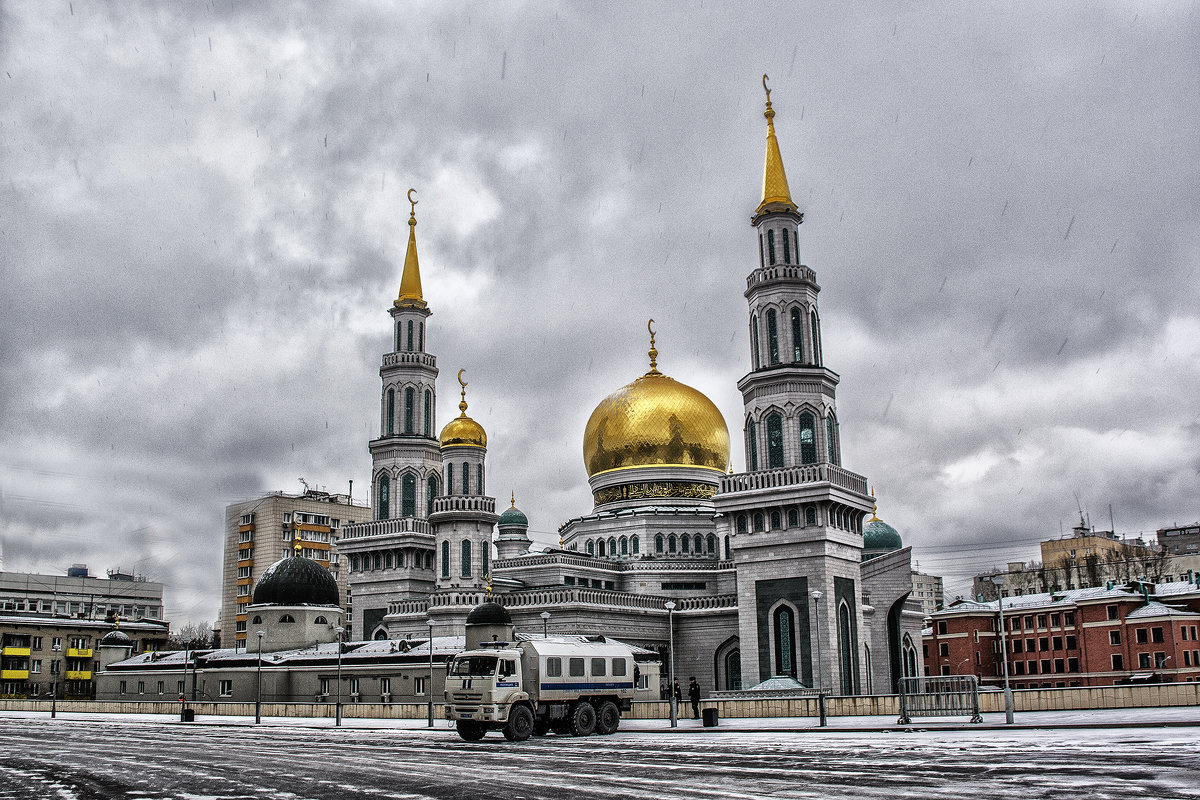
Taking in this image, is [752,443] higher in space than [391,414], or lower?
lower

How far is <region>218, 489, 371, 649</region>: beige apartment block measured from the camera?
115188 mm

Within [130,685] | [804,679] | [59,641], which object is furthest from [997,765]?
[59,641]

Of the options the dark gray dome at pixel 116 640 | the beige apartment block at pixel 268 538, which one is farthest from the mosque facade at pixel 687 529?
the beige apartment block at pixel 268 538

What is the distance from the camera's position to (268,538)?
115375 millimetres

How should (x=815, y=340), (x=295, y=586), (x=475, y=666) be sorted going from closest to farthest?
(x=475, y=666) → (x=815, y=340) → (x=295, y=586)

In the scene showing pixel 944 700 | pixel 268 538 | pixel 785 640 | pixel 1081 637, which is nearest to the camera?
pixel 944 700

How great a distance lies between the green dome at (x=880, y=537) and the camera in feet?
259

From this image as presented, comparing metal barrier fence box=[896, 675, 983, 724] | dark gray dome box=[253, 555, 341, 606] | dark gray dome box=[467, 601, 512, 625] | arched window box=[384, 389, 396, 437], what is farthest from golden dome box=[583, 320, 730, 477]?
metal barrier fence box=[896, 675, 983, 724]

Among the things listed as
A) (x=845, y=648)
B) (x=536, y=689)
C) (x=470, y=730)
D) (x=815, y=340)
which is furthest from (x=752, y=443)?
(x=470, y=730)

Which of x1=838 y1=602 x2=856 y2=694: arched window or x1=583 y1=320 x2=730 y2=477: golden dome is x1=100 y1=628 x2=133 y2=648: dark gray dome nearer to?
x1=583 y1=320 x2=730 y2=477: golden dome

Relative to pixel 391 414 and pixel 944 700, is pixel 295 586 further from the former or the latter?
pixel 944 700

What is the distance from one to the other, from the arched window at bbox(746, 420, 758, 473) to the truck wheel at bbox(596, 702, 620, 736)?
2546 cm

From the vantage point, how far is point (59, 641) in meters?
90.5

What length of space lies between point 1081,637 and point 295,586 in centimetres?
5452
